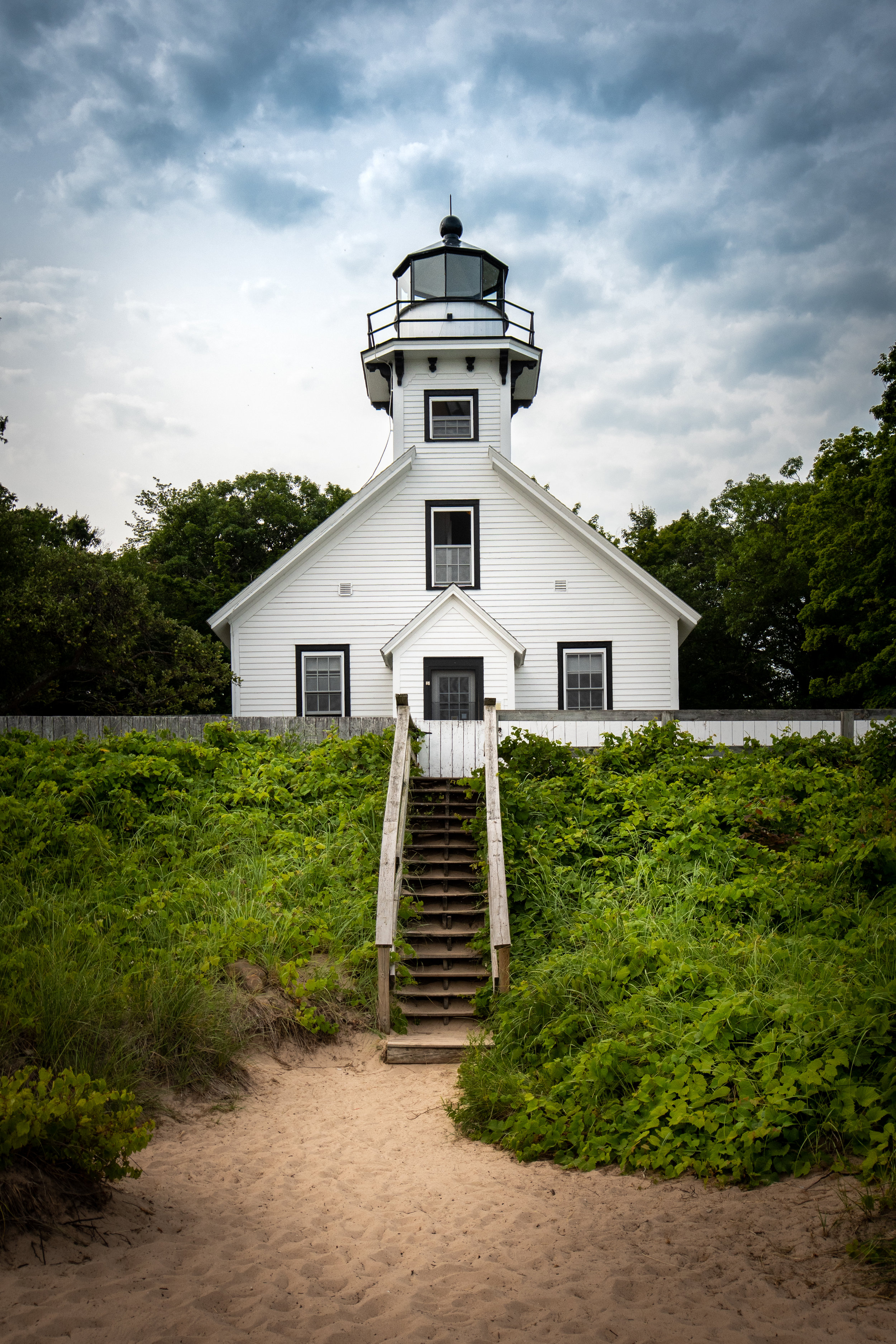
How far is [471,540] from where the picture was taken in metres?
17.5

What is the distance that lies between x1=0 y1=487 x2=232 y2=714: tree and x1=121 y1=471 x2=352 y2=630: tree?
13.3 m

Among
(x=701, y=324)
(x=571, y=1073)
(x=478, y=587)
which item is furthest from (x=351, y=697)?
(x=571, y=1073)

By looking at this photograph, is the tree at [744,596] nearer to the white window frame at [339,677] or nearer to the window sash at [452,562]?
the window sash at [452,562]

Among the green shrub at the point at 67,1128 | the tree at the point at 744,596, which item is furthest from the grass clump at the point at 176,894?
the tree at the point at 744,596

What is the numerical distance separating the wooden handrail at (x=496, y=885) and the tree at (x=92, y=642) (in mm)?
9303

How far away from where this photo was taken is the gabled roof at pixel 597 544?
16.9 metres

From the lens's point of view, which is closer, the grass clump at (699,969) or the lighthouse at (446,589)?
the grass clump at (699,969)

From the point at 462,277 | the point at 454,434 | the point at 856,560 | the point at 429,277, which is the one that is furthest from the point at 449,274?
the point at 856,560

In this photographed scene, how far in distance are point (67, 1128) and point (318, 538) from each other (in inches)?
561

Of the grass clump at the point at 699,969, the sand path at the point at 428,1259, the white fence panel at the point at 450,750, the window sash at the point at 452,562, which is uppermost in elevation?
the window sash at the point at 452,562

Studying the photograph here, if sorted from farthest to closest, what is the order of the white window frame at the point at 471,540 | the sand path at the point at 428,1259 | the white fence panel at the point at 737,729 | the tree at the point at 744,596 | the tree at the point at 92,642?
1. the tree at the point at 744,596
2. the white window frame at the point at 471,540
3. the tree at the point at 92,642
4. the white fence panel at the point at 737,729
5. the sand path at the point at 428,1259

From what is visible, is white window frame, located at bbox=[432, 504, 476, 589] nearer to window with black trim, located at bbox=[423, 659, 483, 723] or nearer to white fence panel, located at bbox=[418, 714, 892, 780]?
window with black trim, located at bbox=[423, 659, 483, 723]

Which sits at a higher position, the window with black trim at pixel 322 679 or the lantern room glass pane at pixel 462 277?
the lantern room glass pane at pixel 462 277

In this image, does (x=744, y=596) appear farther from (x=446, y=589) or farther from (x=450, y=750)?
(x=450, y=750)
